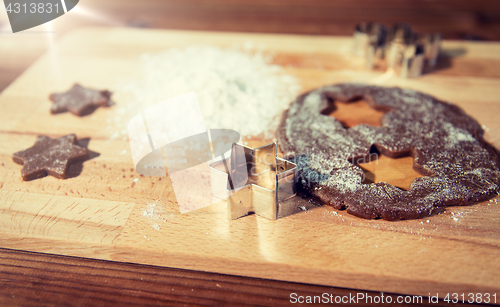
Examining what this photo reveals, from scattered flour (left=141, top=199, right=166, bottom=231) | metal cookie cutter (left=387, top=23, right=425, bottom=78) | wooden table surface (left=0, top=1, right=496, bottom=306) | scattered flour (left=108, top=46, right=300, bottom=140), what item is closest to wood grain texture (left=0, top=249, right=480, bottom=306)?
wooden table surface (left=0, top=1, right=496, bottom=306)

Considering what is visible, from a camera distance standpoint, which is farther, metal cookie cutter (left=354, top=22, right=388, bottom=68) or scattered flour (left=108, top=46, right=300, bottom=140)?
metal cookie cutter (left=354, top=22, right=388, bottom=68)

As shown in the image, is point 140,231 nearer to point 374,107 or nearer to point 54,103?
point 54,103

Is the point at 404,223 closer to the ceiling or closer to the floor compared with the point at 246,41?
closer to the floor

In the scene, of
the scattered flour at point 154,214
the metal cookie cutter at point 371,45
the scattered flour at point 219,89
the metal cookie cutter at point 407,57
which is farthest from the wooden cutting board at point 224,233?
the metal cookie cutter at point 371,45

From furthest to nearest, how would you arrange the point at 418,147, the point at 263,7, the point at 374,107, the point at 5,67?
1. the point at 263,7
2. the point at 5,67
3. the point at 374,107
4. the point at 418,147

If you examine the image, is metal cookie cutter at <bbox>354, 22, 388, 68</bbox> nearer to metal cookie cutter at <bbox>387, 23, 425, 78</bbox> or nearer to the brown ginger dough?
metal cookie cutter at <bbox>387, 23, 425, 78</bbox>

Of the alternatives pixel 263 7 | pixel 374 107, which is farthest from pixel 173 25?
pixel 374 107
